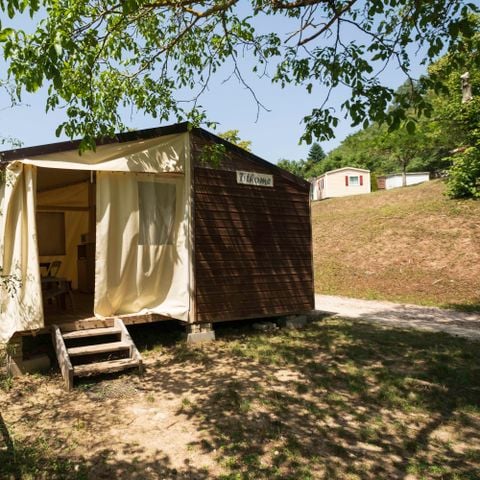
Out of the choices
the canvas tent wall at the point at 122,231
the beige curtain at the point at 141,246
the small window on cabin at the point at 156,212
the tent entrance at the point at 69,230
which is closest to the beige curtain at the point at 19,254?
the canvas tent wall at the point at 122,231

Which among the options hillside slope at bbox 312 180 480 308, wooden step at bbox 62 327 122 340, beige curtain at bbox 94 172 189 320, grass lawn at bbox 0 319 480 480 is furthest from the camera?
hillside slope at bbox 312 180 480 308

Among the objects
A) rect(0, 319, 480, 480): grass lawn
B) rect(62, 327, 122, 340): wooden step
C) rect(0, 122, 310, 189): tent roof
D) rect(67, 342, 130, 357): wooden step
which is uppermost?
rect(0, 122, 310, 189): tent roof

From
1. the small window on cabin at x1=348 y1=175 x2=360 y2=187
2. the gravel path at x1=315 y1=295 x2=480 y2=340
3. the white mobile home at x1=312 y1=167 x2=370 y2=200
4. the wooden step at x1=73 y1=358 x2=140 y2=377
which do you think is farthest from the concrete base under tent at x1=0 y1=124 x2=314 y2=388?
the small window on cabin at x1=348 y1=175 x2=360 y2=187

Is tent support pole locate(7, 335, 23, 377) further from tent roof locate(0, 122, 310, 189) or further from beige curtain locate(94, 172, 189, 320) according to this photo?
tent roof locate(0, 122, 310, 189)

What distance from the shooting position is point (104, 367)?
18.4ft

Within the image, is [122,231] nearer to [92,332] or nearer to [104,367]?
[92,332]

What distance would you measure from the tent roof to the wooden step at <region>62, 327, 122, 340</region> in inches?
101

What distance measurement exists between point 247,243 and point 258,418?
13.1 ft

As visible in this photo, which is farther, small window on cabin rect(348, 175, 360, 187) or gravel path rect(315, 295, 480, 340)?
small window on cabin rect(348, 175, 360, 187)

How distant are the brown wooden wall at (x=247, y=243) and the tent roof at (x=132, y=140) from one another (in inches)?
2.7

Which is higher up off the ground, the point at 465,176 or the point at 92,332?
the point at 465,176

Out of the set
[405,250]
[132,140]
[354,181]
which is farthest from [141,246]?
[354,181]

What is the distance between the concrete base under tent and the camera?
597cm

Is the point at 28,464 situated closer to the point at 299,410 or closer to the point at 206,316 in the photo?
the point at 299,410
